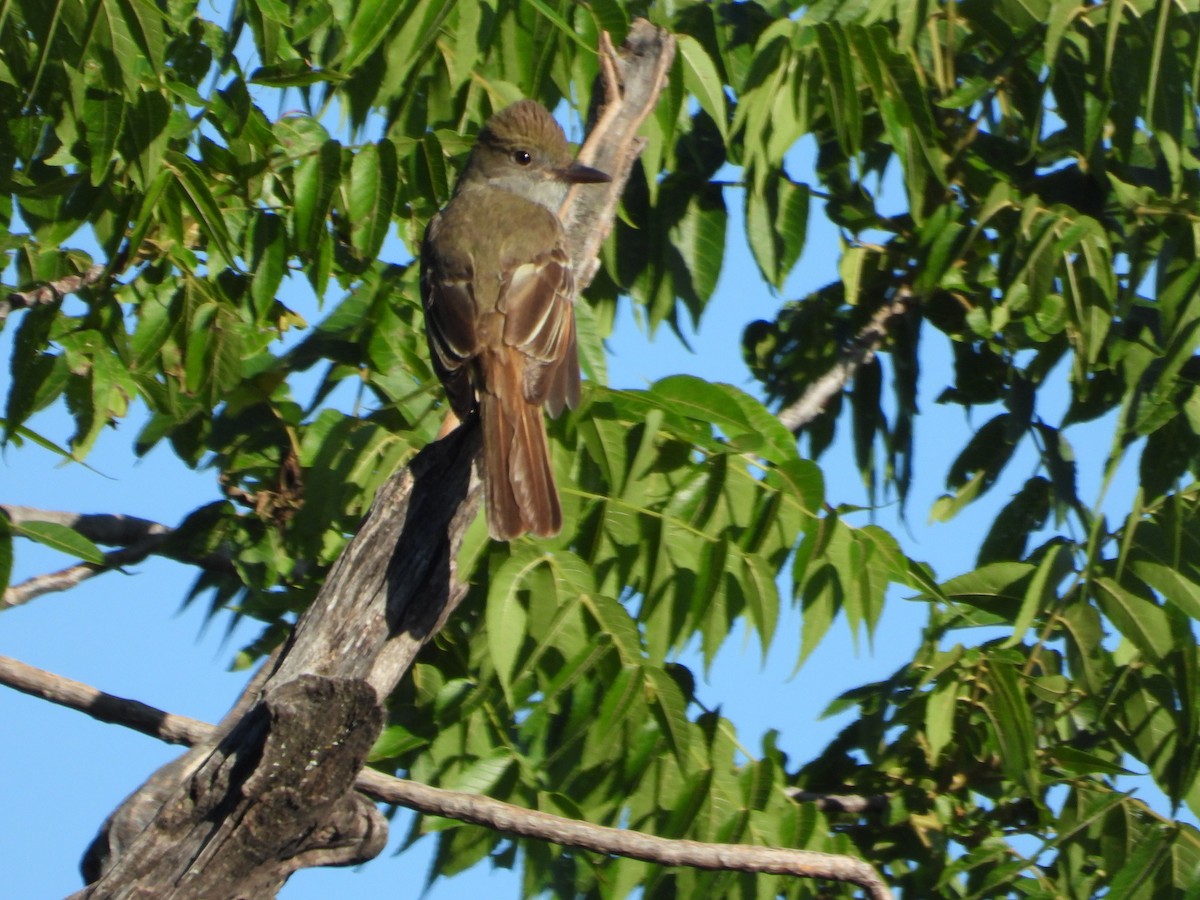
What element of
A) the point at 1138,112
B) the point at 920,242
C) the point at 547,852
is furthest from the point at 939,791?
the point at 1138,112

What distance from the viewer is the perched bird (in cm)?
356

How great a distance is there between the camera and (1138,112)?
13.6 feet

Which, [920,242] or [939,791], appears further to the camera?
[920,242]

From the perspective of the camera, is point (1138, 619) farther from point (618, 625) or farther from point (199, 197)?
point (199, 197)

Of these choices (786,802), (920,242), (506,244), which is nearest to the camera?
(786,802)

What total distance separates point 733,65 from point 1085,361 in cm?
129

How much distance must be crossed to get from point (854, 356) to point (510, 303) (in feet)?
3.64

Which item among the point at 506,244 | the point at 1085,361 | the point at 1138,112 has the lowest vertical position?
the point at 1085,361

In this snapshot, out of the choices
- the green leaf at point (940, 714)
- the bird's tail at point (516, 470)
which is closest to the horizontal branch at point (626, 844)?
the bird's tail at point (516, 470)

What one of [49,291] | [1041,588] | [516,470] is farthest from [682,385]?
[49,291]

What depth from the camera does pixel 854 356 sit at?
187 inches

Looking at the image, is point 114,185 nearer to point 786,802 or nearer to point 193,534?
point 193,534

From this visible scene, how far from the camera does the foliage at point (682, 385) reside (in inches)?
138

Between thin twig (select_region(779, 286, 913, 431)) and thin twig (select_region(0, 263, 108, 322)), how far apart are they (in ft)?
6.72
